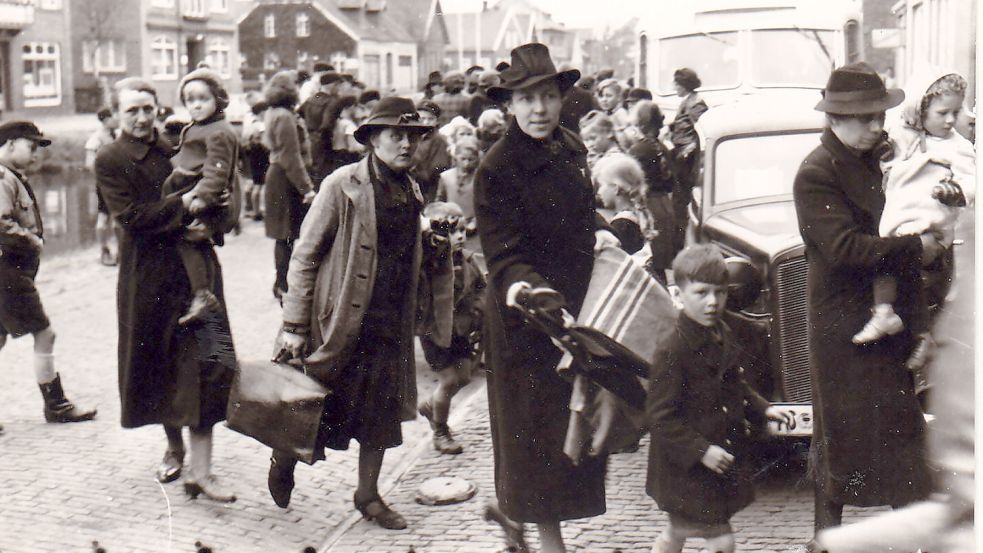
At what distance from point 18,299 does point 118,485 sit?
1713 mm

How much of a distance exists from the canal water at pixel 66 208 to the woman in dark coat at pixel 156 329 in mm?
9799

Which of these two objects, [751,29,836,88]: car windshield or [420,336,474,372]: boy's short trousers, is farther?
[751,29,836,88]: car windshield

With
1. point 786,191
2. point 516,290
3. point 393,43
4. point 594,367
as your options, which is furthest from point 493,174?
point 393,43

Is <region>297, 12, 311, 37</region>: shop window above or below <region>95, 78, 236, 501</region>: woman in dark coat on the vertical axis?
above

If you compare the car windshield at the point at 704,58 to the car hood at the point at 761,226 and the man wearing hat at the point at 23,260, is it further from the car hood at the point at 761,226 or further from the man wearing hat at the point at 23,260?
the man wearing hat at the point at 23,260

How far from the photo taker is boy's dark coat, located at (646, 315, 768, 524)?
453 cm

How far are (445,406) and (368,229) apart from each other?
1774mm

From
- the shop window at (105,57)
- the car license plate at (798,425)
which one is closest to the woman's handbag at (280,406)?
the car license plate at (798,425)

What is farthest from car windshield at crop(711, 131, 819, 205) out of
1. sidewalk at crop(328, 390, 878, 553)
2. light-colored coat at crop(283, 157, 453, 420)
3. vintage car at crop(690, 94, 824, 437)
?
light-colored coat at crop(283, 157, 453, 420)

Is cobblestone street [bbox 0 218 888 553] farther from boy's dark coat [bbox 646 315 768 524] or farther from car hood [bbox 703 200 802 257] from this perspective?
car hood [bbox 703 200 802 257]

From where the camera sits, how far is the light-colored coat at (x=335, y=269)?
5.70m

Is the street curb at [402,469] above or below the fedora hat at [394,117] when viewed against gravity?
below

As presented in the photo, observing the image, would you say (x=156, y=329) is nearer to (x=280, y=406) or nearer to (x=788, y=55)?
(x=280, y=406)

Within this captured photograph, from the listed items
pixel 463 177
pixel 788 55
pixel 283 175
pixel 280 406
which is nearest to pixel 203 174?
pixel 280 406
